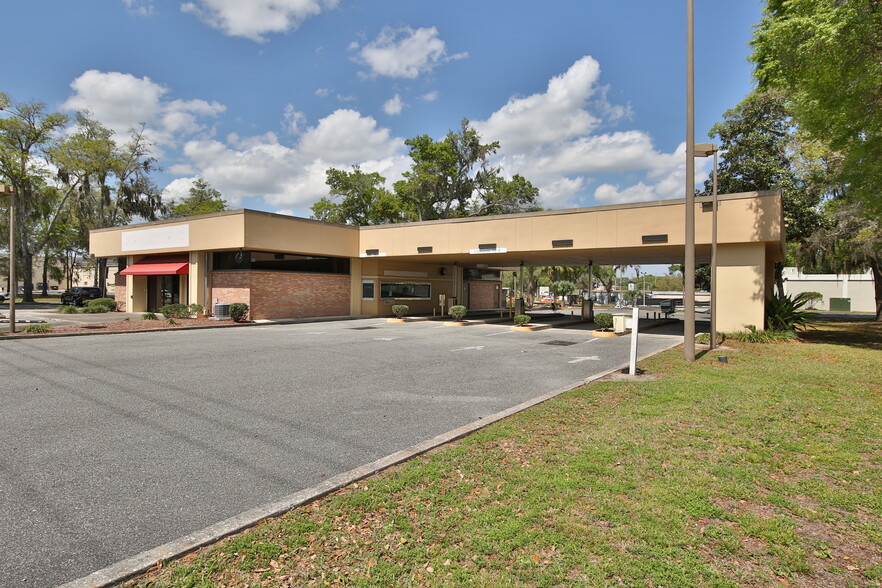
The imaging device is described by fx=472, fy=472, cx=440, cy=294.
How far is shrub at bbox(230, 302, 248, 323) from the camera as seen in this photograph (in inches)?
813

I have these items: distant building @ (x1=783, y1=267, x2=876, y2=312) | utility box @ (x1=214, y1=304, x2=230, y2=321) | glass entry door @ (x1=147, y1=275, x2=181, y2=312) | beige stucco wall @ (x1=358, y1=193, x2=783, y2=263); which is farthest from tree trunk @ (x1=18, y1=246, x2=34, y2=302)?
distant building @ (x1=783, y1=267, x2=876, y2=312)

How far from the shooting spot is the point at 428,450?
476 cm

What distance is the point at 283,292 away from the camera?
75.6 feet

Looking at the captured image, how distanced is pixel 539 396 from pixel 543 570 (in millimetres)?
4646

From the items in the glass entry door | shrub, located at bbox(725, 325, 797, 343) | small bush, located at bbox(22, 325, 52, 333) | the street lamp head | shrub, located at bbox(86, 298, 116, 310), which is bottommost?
shrub, located at bbox(725, 325, 797, 343)

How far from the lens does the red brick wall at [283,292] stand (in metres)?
22.0

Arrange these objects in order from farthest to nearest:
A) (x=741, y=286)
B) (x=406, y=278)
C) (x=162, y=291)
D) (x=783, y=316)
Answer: (x=406, y=278) < (x=162, y=291) < (x=783, y=316) < (x=741, y=286)

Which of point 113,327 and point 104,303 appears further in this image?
point 104,303

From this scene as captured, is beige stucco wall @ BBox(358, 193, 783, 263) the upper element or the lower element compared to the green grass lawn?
upper

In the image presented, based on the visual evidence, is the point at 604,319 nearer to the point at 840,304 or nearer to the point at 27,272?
the point at 27,272

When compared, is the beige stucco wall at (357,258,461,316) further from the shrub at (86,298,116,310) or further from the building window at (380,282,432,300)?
the shrub at (86,298,116,310)

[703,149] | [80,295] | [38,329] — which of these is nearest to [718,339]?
[703,149]

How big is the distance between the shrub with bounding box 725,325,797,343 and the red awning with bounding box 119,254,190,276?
24.5m

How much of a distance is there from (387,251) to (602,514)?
72.3ft
